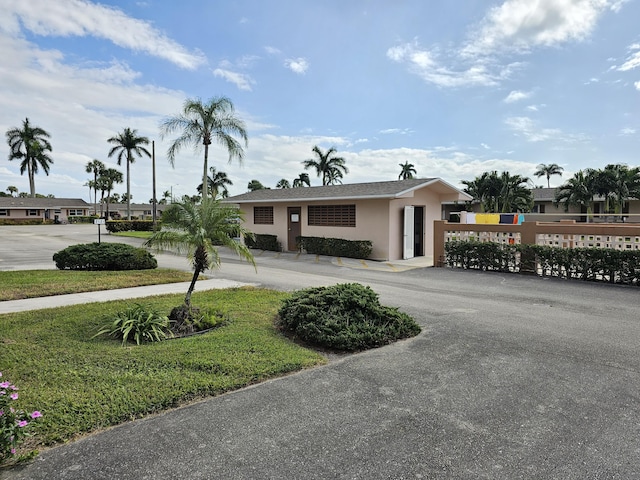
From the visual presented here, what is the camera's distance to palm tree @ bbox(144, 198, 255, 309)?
626 cm

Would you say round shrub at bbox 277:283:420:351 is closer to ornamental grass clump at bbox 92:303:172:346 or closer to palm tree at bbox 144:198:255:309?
palm tree at bbox 144:198:255:309

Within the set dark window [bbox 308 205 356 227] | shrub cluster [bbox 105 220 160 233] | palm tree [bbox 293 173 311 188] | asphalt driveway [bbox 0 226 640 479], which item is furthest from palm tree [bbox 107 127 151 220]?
asphalt driveway [bbox 0 226 640 479]

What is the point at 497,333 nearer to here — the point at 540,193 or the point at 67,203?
the point at 540,193

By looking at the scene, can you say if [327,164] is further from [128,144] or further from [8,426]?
[8,426]

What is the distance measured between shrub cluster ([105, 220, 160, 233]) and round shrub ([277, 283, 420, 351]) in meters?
36.4

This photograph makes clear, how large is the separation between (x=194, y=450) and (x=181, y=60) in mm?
14932

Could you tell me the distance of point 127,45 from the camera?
12.9m

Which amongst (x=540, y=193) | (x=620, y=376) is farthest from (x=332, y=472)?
(x=540, y=193)

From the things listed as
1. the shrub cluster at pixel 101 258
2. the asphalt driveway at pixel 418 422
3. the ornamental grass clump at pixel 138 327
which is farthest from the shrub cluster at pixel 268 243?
the asphalt driveway at pixel 418 422

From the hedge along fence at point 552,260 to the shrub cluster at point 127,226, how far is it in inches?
1299

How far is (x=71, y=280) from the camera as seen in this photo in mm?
10383

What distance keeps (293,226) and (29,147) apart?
56.7 m

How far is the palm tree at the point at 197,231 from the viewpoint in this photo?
20.5 feet

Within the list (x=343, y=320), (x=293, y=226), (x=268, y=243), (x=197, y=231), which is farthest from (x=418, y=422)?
(x=268, y=243)
